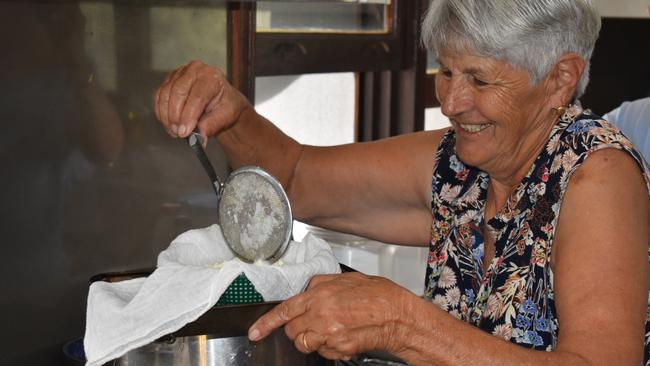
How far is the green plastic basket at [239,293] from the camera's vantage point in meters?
1.14

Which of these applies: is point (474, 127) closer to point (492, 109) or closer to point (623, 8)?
point (492, 109)

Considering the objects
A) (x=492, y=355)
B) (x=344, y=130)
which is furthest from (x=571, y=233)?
(x=344, y=130)

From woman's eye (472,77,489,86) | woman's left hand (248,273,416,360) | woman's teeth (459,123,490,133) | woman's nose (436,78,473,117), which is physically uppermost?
woman's eye (472,77,489,86)

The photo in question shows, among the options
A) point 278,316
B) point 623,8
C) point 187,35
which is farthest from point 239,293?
point 623,8

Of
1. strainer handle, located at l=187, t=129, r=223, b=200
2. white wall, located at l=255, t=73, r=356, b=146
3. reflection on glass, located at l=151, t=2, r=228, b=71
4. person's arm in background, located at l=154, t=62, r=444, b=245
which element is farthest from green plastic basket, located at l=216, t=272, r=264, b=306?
white wall, located at l=255, t=73, r=356, b=146

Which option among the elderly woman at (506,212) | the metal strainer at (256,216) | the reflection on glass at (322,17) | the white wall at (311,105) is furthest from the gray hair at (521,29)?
the white wall at (311,105)

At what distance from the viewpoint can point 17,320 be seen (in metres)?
1.84

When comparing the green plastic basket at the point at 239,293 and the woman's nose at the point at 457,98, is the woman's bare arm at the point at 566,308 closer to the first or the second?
the green plastic basket at the point at 239,293

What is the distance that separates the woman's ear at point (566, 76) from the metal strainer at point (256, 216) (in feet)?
1.35

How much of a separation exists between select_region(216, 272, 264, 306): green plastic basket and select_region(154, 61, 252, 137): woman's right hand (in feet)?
1.16

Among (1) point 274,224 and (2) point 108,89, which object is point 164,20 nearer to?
(2) point 108,89

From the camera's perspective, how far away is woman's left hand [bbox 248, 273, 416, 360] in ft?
3.69

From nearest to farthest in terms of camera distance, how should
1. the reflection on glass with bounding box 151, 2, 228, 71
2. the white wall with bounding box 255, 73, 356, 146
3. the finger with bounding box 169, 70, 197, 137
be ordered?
the finger with bounding box 169, 70, 197, 137
the reflection on glass with bounding box 151, 2, 228, 71
the white wall with bounding box 255, 73, 356, 146

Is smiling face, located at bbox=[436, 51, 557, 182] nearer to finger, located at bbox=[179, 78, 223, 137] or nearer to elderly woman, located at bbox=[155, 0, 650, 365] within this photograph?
elderly woman, located at bbox=[155, 0, 650, 365]
